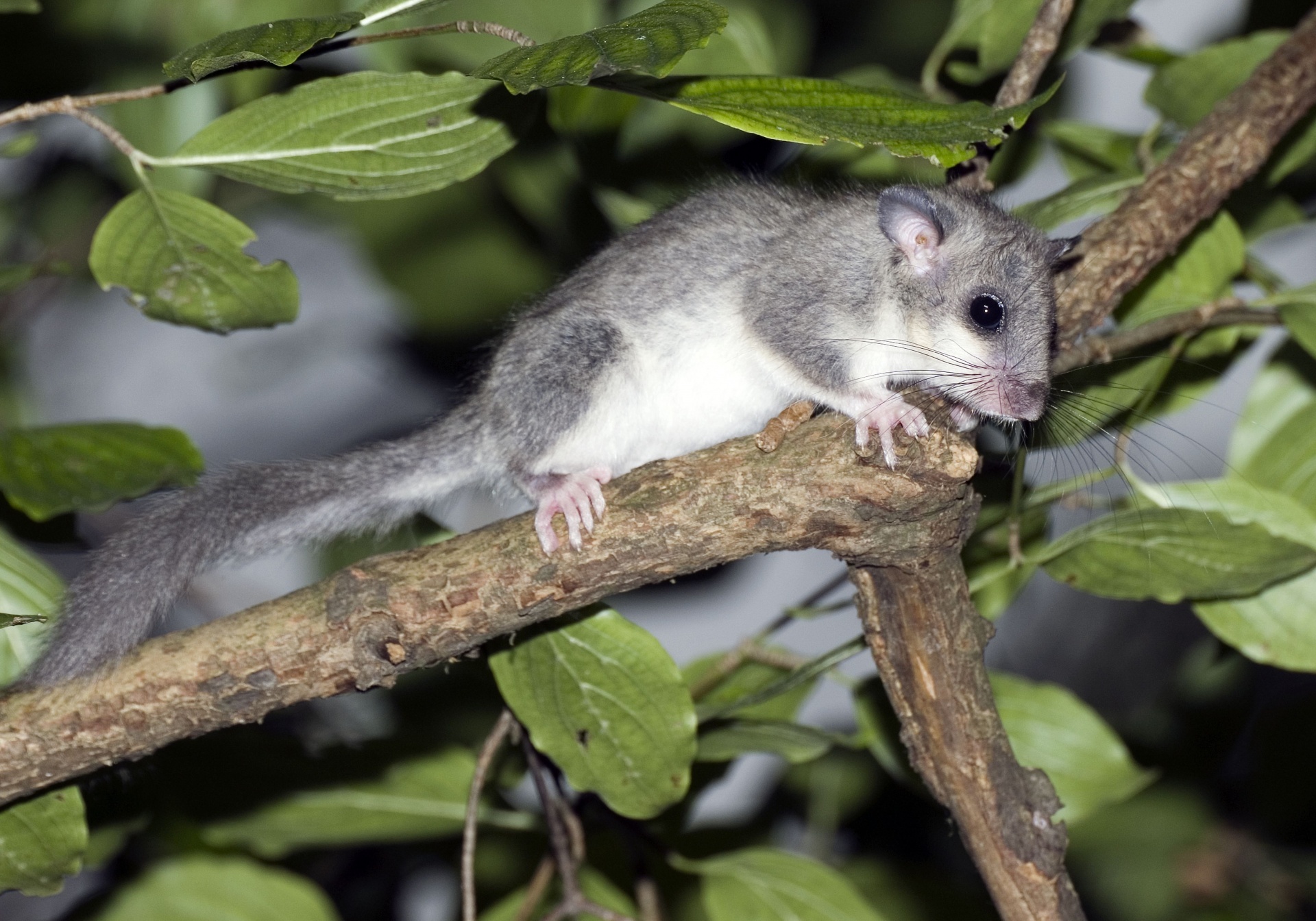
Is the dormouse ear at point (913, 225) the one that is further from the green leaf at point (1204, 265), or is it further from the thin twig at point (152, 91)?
the thin twig at point (152, 91)

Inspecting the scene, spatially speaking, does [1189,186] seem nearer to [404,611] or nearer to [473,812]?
[404,611]

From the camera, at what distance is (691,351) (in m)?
2.76

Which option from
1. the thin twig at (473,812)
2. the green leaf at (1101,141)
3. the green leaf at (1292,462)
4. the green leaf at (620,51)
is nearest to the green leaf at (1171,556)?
the green leaf at (1292,462)

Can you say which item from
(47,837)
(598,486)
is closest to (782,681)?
(598,486)

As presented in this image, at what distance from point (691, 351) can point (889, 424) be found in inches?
30.8

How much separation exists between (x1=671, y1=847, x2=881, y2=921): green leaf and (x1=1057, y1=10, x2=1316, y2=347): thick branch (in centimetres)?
136

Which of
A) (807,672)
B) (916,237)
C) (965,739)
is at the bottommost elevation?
(807,672)

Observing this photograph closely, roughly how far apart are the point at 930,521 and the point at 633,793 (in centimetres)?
86

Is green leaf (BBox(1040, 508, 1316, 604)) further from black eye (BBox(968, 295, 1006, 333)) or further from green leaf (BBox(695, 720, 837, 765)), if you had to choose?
green leaf (BBox(695, 720, 837, 765))

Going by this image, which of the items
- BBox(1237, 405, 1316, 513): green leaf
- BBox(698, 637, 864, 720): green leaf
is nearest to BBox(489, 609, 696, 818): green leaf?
BBox(698, 637, 864, 720): green leaf

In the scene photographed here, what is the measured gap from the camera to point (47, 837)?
7.32 feet

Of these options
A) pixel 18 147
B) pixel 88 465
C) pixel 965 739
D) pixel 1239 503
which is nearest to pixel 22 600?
pixel 88 465

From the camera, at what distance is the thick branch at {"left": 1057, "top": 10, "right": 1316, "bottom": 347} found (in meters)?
2.52

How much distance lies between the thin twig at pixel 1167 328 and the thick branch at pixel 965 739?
0.83 metres
